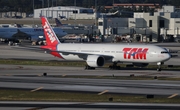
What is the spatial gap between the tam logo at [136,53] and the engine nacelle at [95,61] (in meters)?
3.11

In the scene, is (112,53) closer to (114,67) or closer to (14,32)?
(114,67)

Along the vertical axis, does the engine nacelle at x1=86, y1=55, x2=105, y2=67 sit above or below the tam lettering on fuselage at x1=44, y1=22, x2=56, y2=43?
below

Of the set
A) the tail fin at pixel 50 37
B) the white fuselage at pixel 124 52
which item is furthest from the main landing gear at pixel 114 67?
the tail fin at pixel 50 37

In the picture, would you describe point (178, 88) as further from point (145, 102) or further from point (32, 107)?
point (32, 107)

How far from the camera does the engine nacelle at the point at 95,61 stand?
70688 mm

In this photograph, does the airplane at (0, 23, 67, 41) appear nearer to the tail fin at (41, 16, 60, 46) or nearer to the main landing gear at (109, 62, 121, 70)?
the tail fin at (41, 16, 60, 46)

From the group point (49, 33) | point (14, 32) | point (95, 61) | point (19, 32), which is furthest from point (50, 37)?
point (14, 32)

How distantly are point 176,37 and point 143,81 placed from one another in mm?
93650

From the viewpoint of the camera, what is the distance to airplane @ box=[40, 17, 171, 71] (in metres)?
68.4

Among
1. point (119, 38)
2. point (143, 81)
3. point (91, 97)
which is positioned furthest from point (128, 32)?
point (91, 97)

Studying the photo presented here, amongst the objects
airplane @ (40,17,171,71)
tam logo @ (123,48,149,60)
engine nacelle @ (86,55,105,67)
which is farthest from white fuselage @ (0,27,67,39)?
tam logo @ (123,48,149,60)

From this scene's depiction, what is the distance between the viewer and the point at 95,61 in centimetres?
7056

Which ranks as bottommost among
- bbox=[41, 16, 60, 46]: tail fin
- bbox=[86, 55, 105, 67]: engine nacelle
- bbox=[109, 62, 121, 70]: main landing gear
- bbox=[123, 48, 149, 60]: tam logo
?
bbox=[109, 62, 121, 70]: main landing gear

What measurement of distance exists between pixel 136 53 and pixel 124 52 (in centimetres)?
170
